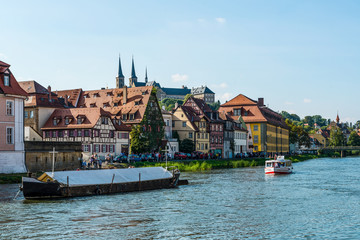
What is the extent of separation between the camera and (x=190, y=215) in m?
30.7

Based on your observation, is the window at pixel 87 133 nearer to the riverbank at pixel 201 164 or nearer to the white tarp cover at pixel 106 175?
the riverbank at pixel 201 164

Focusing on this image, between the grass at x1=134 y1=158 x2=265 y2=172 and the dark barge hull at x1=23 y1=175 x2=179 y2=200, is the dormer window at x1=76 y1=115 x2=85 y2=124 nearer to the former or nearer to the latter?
the grass at x1=134 y1=158 x2=265 y2=172

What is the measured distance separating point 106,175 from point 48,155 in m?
15.1

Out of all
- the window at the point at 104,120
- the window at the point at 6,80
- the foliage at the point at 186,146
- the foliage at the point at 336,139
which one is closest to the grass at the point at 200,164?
the foliage at the point at 186,146

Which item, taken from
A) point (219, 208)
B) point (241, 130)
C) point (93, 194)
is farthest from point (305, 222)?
point (241, 130)

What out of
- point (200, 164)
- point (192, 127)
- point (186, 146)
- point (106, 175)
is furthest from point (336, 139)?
point (106, 175)

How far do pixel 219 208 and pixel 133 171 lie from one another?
13.7 metres

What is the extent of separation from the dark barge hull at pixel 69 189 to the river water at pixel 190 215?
3.34 ft

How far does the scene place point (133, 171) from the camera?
45562 mm

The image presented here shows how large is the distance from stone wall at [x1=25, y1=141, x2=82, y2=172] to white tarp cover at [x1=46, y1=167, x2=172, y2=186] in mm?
13223

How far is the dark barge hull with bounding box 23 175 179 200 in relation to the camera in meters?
36.3

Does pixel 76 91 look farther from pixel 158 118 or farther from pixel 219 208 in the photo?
pixel 219 208

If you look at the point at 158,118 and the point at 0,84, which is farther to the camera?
the point at 158,118

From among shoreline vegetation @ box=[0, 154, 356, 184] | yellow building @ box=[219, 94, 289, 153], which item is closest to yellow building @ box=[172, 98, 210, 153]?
shoreline vegetation @ box=[0, 154, 356, 184]
